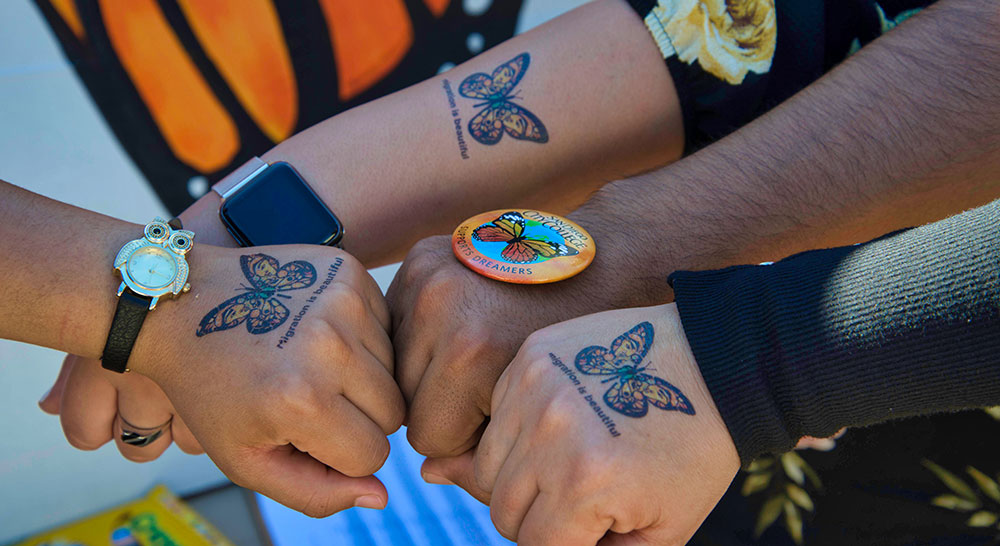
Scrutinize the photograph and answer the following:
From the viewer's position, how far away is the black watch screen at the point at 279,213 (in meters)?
1.26

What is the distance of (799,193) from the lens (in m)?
1.23

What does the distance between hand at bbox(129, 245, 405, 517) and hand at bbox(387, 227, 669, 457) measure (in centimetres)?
6

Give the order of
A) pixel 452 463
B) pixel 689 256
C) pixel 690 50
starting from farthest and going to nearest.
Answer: pixel 690 50
pixel 689 256
pixel 452 463

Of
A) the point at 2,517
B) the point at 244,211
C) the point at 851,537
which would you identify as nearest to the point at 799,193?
the point at 851,537

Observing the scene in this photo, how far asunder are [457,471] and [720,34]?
3.37 feet

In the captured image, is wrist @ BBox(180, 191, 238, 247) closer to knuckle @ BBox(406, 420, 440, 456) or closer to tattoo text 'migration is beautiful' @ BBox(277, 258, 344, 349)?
tattoo text 'migration is beautiful' @ BBox(277, 258, 344, 349)

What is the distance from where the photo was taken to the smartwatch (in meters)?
1.26

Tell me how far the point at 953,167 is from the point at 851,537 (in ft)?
2.23

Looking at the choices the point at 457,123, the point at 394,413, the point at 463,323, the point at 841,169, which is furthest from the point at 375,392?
the point at 841,169

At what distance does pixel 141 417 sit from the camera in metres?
1.31

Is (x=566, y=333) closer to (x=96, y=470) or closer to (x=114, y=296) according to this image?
(x=114, y=296)

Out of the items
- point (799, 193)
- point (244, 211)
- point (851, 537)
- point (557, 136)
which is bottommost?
point (851, 537)

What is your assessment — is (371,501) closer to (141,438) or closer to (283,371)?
(283,371)

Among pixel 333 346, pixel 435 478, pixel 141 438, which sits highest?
pixel 333 346
